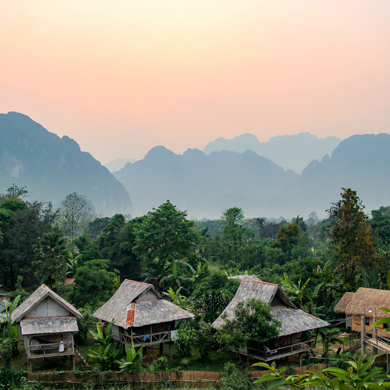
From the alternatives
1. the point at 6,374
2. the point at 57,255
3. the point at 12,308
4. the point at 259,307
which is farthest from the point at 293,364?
the point at 57,255

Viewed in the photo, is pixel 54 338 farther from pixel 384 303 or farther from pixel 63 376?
pixel 384 303

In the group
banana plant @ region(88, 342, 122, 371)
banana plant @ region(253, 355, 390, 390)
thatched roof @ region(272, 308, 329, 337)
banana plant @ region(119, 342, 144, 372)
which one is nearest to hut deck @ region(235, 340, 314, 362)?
thatched roof @ region(272, 308, 329, 337)

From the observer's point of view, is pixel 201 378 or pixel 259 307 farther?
pixel 259 307

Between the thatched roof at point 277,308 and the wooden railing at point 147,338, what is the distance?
2700 mm

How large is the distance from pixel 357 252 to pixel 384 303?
4843 mm

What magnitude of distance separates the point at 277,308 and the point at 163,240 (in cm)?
1569

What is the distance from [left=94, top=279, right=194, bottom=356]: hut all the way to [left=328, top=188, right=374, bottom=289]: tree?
12.4 meters

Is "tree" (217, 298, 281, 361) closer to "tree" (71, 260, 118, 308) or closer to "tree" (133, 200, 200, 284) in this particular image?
"tree" (71, 260, 118, 308)

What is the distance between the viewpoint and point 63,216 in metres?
67.4

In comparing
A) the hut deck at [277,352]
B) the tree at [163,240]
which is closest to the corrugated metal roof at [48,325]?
the hut deck at [277,352]

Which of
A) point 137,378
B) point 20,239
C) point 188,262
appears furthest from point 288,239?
point 137,378

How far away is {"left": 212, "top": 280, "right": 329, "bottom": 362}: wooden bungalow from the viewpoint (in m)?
20.1

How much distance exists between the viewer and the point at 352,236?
28.0 metres

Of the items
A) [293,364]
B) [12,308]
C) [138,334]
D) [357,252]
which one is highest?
[357,252]
